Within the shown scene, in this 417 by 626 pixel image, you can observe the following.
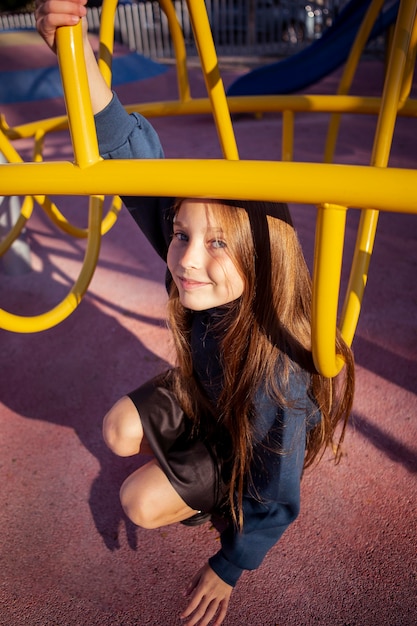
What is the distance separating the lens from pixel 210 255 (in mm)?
1006

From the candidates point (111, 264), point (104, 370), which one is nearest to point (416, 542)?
point (104, 370)

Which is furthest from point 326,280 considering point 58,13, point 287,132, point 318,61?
point 318,61

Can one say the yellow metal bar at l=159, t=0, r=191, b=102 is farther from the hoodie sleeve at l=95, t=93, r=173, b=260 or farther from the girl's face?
the girl's face

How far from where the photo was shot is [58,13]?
2.52ft

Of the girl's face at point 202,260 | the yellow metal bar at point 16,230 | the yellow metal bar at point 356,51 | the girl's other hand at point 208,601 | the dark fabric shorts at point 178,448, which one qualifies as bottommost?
the girl's other hand at point 208,601

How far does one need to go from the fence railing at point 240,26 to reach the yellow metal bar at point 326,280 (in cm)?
1119

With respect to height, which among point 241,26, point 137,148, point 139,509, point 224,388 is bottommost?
point 241,26

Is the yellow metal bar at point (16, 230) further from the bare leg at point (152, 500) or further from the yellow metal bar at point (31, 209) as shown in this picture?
the bare leg at point (152, 500)

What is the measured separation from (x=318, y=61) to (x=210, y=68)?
3981 millimetres

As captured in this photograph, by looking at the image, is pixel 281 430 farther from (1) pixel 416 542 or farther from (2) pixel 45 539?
(2) pixel 45 539

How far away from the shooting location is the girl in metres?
1.02

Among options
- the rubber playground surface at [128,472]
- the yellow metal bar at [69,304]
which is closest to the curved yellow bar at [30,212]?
the yellow metal bar at [69,304]

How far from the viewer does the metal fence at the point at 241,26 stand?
1099 centimetres

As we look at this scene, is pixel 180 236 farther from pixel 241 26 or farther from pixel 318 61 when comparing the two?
pixel 241 26
